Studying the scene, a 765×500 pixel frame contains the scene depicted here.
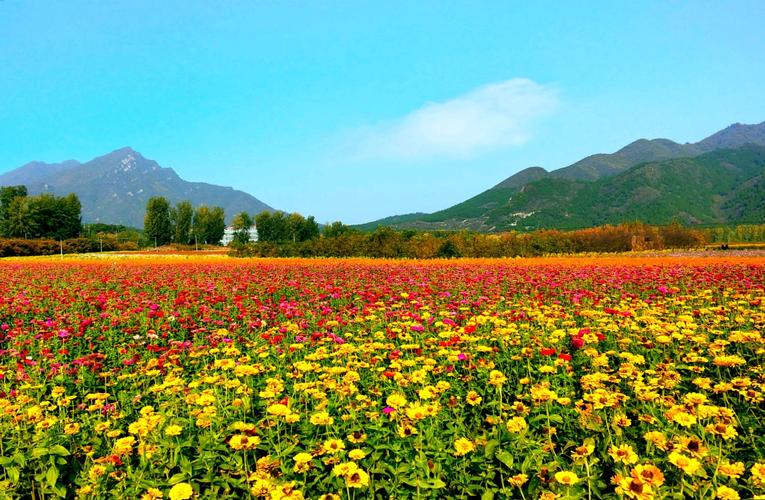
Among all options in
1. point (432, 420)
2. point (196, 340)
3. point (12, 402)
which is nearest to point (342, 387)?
point (432, 420)

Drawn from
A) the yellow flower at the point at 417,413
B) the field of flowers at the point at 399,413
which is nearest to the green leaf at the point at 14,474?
the field of flowers at the point at 399,413

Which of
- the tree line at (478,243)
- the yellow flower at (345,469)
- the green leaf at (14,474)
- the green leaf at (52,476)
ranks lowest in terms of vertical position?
the green leaf at (52,476)

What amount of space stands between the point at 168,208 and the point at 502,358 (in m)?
92.8

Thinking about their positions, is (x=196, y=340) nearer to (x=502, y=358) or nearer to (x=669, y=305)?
(x=502, y=358)

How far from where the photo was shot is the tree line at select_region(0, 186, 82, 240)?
208ft

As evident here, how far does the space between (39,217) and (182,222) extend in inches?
970

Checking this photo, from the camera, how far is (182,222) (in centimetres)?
8656

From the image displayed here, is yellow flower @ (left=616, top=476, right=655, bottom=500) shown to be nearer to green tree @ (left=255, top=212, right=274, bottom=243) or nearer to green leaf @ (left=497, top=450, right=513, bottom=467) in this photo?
green leaf @ (left=497, top=450, right=513, bottom=467)

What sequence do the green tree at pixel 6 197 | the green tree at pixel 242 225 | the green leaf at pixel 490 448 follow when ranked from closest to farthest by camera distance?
the green leaf at pixel 490 448
the green tree at pixel 6 197
the green tree at pixel 242 225

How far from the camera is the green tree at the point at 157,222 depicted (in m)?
80.4

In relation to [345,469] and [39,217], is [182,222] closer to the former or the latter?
[39,217]

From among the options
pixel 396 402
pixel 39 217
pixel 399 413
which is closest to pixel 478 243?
pixel 399 413

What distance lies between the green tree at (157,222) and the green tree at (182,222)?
2.26 meters

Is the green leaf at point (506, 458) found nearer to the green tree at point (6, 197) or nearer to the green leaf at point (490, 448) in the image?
the green leaf at point (490, 448)
